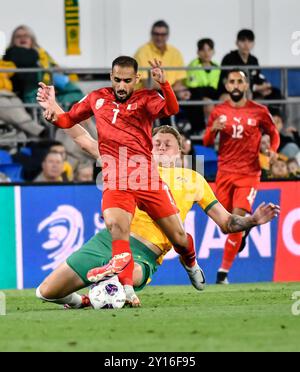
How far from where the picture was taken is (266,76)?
17.0 m

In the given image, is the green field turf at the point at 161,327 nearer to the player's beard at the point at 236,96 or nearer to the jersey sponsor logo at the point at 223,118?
the jersey sponsor logo at the point at 223,118

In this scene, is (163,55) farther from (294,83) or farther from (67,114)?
(67,114)

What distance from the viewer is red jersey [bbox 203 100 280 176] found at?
571 inches

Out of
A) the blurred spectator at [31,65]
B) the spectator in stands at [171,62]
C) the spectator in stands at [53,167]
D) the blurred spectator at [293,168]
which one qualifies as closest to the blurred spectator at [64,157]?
the spectator in stands at [53,167]

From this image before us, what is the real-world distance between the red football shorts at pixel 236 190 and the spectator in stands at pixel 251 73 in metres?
2.41

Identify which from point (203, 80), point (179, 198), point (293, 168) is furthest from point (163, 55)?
point (179, 198)

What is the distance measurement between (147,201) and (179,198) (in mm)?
926

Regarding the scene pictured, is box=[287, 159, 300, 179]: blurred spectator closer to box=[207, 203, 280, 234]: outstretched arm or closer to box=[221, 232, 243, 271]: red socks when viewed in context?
box=[221, 232, 243, 271]: red socks

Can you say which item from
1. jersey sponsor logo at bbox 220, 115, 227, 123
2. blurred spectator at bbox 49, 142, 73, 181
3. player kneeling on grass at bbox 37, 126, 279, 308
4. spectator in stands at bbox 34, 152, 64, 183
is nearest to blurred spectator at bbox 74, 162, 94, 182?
blurred spectator at bbox 49, 142, 73, 181

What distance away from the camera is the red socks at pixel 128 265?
9.06m

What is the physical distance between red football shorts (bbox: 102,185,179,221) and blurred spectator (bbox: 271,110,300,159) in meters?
7.15

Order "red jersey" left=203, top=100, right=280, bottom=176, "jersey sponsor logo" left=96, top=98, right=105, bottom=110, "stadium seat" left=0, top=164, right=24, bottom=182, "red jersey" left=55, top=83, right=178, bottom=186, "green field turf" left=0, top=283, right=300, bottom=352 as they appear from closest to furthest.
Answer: "green field turf" left=0, top=283, right=300, bottom=352, "red jersey" left=55, top=83, right=178, bottom=186, "jersey sponsor logo" left=96, top=98, right=105, bottom=110, "red jersey" left=203, top=100, right=280, bottom=176, "stadium seat" left=0, top=164, right=24, bottom=182
